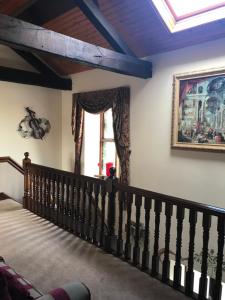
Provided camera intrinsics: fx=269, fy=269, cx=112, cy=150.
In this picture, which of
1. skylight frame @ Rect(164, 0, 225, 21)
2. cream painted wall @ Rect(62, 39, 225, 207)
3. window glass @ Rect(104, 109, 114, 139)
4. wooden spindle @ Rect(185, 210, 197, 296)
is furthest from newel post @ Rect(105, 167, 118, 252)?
window glass @ Rect(104, 109, 114, 139)

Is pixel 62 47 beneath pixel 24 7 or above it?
beneath

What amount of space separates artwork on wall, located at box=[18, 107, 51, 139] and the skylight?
311cm

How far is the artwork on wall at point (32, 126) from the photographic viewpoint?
17.1ft

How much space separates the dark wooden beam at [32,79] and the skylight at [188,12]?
2.62 meters

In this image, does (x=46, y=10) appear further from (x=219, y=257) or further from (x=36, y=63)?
(x=219, y=257)

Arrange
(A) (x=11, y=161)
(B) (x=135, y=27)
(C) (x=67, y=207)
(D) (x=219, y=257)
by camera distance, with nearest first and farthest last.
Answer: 1. (D) (x=219, y=257)
2. (C) (x=67, y=207)
3. (B) (x=135, y=27)
4. (A) (x=11, y=161)

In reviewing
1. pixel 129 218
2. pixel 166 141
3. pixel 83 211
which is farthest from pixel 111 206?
pixel 166 141

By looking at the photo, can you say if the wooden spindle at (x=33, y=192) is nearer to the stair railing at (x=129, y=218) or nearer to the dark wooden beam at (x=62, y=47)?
the stair railing at (x=129, y=218)

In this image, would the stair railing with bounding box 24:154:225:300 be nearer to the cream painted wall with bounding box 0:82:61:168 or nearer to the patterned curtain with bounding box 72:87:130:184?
the patterned curtain with bounding box 72:87:130:184

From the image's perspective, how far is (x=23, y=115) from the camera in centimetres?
520

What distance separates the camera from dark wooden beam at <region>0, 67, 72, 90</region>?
4.65 meters

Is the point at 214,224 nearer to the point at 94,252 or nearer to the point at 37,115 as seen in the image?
the point at 94,252

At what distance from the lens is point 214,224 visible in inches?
131

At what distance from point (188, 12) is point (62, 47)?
62.5 inches
